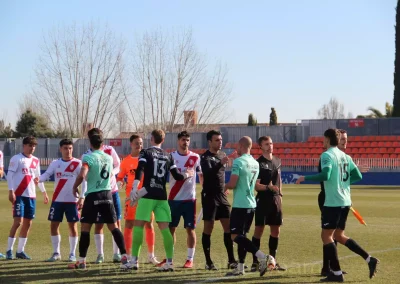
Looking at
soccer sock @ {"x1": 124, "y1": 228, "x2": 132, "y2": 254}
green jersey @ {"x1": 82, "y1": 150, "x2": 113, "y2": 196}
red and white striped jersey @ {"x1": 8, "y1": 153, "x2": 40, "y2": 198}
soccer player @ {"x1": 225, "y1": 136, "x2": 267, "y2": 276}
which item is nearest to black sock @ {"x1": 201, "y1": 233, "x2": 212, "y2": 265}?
soccer player @ {"x1": 225, "y1": 136, "x2": 267, "y2": 276}

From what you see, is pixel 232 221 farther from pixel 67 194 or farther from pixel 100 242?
pixel 67 194

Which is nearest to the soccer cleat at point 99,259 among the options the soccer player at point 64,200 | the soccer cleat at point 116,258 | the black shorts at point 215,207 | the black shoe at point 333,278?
the soccer cleat at point 116,258

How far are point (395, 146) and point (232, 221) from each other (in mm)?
37608

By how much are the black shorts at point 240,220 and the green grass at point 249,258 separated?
655 millimetres

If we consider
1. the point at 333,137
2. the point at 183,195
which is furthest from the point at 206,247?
the point at 333,137

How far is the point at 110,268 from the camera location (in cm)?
1141

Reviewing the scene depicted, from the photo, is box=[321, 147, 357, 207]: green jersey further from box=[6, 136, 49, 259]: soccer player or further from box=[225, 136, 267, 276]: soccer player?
box=[6, 136, 49, 259]: soccer player

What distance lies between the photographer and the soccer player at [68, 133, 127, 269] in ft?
36.3

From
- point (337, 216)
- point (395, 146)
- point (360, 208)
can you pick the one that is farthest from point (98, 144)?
point (395, 146)

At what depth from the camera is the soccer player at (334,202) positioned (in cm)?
1014

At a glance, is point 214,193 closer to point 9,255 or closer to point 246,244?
point 246,244

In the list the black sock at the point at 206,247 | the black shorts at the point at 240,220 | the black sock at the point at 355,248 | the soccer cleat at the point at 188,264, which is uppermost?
the black shorts at the point at 240,220

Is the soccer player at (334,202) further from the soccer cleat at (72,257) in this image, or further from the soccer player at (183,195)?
the soccer cleat at (72,257)

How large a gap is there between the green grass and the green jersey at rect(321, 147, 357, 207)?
3.63 ft
